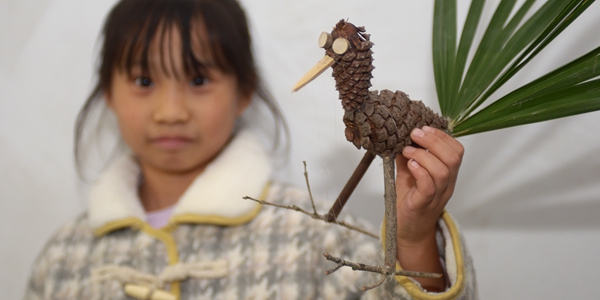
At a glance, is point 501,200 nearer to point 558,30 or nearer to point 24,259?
point 558,30

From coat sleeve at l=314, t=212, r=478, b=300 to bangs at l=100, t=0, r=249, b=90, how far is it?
0.30 m

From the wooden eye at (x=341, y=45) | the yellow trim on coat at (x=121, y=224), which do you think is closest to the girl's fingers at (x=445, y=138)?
the wooden eye at (x=341, y=45)

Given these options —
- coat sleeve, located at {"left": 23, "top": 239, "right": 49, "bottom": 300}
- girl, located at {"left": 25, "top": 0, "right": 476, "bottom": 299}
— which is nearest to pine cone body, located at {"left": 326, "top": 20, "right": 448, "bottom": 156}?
girl, located at {"left": 25, "top": 0, "right": 476, "bottom": 299}

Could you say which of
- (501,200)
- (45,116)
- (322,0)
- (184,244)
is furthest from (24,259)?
(501,200)

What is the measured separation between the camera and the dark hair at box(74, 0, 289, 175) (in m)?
0.71

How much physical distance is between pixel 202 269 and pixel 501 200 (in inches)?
17.3

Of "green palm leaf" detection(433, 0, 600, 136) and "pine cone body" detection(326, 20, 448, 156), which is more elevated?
"green palm leaf" detection(433, 0, 600, 136)

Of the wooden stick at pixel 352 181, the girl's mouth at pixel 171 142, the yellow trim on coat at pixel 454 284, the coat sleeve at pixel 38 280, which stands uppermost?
the girl's mouth at pixel 171 142

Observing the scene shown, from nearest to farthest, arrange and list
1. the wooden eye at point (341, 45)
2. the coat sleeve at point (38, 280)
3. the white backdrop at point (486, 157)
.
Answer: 1. the wooden eye at point (341, 45)
2. the white backdrop at point (486, 157)
3. the coat sleeve at point (38, 280)

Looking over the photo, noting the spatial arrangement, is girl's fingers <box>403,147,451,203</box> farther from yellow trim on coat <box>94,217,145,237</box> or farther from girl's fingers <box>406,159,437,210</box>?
yellow trim on coat <box>94,217,145,237</box>

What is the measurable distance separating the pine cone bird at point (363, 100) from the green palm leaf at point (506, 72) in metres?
0.06

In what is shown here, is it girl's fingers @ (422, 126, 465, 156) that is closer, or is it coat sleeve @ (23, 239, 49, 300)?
girl's fingers @ (422, 126, 465, 156)

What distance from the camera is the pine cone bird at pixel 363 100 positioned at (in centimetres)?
40

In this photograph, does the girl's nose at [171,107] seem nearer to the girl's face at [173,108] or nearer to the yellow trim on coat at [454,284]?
the girl's face at [173,108]
